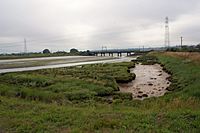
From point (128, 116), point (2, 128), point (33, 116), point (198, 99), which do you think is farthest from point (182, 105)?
point (2, 128)

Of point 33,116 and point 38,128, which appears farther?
point 33,116

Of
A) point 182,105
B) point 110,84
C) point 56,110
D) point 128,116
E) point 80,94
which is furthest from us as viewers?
point 110,84

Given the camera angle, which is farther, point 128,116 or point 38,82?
point 38,82

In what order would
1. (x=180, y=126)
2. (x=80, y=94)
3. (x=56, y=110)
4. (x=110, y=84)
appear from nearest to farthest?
(x=180, y=126)
(x=56, y=110)
(x=80, y=94)
(x=110, y=84)

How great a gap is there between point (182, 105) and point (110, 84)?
1319 centimetres

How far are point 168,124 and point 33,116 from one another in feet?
17.1

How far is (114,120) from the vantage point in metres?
10.3

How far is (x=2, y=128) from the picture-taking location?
10109 mm

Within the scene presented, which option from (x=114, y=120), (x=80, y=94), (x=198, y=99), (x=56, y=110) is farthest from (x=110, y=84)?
(x=114, y=120)

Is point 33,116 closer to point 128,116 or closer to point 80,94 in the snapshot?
point 128,116

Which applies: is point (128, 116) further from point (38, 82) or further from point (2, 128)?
point (38, 82)

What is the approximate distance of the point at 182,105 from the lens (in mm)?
14219

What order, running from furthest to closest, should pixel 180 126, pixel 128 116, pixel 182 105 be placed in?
1. pixel 182 105
2. pixel 128 116
3. pixel 180 126

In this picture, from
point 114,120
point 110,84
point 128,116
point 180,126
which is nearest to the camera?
point 180,126
